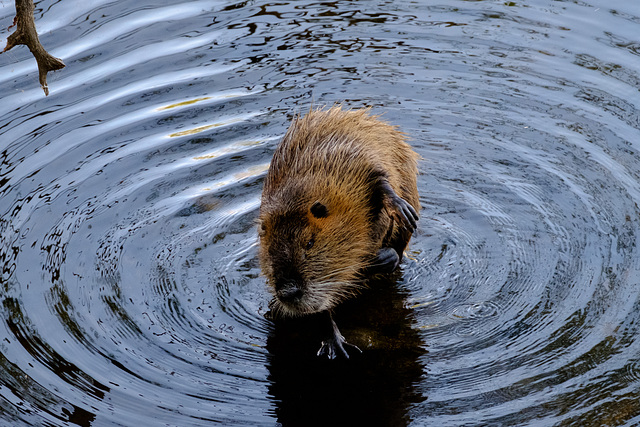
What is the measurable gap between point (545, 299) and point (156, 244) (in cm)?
241

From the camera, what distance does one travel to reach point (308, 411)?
4266 millimetres

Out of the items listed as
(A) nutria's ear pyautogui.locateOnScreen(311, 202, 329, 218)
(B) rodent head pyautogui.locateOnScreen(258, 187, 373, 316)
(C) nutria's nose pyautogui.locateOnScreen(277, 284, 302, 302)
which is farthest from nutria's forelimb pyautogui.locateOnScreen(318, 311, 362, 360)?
(A) nutria's ear pyautogui.locateOnScreen(311, 202, 329, 218)

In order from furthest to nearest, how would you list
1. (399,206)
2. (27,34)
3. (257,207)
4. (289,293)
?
(257,207) < (399,206) < (289,293) < (27,34)

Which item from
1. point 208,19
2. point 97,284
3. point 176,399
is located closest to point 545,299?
point 176,399

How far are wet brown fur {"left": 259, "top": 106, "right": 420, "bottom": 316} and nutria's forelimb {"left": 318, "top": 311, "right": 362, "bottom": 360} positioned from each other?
6.7 inches

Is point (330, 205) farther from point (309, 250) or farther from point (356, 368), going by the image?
point (356, 368)

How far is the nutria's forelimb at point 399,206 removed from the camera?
479cm

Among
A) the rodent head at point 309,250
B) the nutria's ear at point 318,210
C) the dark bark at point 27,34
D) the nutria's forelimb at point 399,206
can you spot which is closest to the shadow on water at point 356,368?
the rodent head at point 309,250

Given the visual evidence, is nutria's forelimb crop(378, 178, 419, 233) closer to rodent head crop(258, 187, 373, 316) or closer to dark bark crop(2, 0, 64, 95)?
rodent head crop(258, 187, 373, 316)

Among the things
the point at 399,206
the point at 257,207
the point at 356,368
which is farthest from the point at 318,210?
the point at 257,207

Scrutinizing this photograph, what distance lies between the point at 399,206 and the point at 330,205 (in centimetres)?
38

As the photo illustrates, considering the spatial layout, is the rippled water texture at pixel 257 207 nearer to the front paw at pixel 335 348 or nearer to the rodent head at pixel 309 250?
the front paw at pixel 335 348

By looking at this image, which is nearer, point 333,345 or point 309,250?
point 309,250

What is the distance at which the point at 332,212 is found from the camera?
15.6ft
